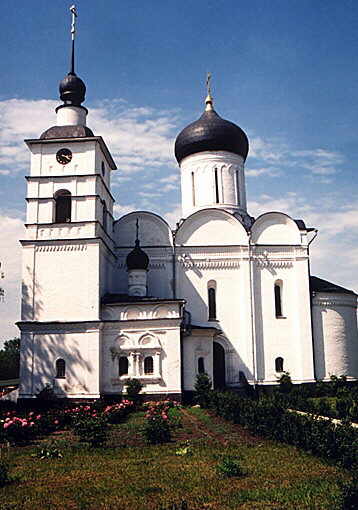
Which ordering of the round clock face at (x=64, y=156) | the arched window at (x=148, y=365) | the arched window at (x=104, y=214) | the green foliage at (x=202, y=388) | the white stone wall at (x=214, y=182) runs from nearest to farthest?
the green foliage at (x=202, y=388), the arched window at (x=148, y=365), the round clock face at (x=64, y=156), the arched window at (x=104, y=214), the white stone wall at (x=214, y=182)

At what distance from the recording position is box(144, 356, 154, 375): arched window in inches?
800

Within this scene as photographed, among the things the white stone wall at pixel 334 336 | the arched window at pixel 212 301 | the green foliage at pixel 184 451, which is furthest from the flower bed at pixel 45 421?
the white stone wall at pixel 334 336

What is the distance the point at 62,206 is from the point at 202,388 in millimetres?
8911

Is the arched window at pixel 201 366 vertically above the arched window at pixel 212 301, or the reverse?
the arched window at pixel 212 301

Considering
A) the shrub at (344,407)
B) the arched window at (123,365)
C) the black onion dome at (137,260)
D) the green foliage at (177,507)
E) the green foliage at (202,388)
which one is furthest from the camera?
the black onion dome at (137,260)

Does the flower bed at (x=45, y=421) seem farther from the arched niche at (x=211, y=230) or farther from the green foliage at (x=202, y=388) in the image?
the arched niche at (x=211, y=230)

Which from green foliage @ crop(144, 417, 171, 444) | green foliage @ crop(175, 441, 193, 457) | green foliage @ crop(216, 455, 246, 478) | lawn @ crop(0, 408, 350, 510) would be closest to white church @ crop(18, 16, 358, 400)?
green foliage @ crop(144, 417, 171, 444)

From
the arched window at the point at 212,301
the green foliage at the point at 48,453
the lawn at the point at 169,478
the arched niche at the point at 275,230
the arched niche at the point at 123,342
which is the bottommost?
the lawn at the point at 169,478

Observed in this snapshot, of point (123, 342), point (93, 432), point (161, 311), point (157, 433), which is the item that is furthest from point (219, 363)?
point (93, 432)

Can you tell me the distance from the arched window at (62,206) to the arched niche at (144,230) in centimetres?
284

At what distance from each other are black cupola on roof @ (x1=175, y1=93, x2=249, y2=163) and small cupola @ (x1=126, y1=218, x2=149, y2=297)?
6870mm

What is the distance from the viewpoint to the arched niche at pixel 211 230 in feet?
77.6

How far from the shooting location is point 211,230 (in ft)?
78.3

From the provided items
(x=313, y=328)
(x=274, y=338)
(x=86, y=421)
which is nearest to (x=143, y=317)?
(x=274, y=338)
